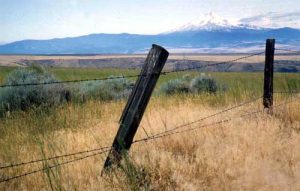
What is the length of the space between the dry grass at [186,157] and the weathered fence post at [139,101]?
0.22m

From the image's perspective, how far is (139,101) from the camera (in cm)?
496

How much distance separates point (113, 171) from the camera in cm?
500

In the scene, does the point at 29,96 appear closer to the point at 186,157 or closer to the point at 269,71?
the point at 269,71

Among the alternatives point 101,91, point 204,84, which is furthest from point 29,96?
point 204,84

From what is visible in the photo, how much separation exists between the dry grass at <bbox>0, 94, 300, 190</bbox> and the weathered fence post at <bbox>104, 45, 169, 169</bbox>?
0.71 ft

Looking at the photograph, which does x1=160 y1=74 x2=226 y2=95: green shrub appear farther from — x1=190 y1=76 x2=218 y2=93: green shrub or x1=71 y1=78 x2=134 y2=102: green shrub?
x1=71 y1=78 x2=134 y2=102: green shrub

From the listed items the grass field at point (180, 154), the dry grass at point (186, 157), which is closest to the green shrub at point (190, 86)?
the grass field at point (180, 154)

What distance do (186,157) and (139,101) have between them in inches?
43.7

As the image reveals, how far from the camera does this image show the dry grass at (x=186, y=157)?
16.0ft

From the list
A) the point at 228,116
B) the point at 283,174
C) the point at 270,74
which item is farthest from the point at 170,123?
the point at 283,174

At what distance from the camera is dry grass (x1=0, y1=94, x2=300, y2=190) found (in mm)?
4887

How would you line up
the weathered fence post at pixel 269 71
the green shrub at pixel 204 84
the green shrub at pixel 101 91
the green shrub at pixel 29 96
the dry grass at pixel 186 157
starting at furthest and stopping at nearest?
the green shrub at pixel 204 84 < the green shrub at pixel 101 91 < the green shrub at pixel 29 96 < the weathered fence post at pixel 269 71 < the dry grass at pixel 186 157

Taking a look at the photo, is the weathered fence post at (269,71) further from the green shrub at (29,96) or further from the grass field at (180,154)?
the green shrub at (29,96)

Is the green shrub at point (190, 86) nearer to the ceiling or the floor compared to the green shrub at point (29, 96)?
nearer to the floor
